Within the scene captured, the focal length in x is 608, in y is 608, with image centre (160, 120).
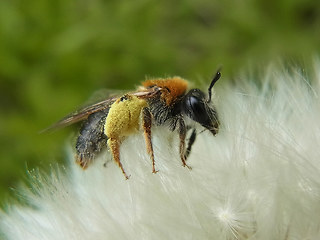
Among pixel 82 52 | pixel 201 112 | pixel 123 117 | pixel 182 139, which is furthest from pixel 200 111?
pixel 82 52

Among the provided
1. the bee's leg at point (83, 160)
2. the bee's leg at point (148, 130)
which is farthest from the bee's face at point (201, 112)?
the bee's leg at point (83, 160)

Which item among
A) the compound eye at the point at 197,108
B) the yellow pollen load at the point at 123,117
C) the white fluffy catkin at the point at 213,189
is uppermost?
the yellow pollen load at the point at 123,117

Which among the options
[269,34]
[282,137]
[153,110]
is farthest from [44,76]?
[282,137]

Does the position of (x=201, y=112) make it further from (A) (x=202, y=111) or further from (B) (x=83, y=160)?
(B) (x=83, y=160)

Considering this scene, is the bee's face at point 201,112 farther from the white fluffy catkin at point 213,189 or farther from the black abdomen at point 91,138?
the black abdomen at point 91,138

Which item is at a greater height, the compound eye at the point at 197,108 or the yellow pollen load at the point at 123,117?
the yellow pollen load at the point at 123,117

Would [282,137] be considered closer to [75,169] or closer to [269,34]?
[75,169]
